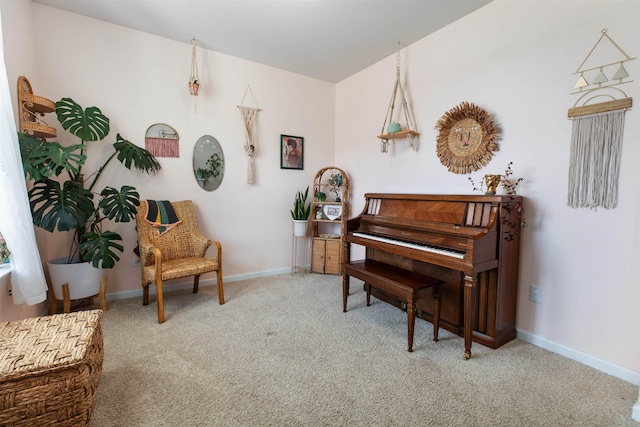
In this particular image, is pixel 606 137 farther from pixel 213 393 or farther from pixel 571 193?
pixel 213 393

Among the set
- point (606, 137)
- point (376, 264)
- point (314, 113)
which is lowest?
point (376, 264)

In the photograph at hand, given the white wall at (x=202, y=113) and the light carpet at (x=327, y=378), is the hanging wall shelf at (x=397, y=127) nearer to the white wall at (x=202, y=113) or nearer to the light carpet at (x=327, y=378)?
the white wall at (x=202, y=113)

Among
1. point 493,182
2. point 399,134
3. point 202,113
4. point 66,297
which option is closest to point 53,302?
point 66,297

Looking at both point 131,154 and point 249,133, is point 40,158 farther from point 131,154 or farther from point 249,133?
point 249,133

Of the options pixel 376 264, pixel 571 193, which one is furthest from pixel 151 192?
pixel 571 193

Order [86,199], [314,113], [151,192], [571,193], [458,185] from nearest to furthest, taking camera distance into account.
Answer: [571,193], [86,199], [458,185], [151,192], [314,113]

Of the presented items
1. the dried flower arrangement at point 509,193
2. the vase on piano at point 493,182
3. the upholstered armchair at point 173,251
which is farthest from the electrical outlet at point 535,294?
the upholstered armchair at point 173,251

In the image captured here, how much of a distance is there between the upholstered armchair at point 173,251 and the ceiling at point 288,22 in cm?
170

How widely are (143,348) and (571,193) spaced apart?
312cm

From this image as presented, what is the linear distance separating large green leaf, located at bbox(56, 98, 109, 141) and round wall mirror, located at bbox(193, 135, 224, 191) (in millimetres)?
870

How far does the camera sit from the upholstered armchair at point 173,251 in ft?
8.20

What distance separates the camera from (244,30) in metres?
2.84

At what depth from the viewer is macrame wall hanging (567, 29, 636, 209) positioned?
1.78 m

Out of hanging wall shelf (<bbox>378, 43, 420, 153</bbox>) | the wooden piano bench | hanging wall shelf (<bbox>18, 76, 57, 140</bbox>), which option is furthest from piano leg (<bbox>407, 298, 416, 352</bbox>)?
hanging wall shelf (<bbox>18, 76, 57, 140</bbox>)
